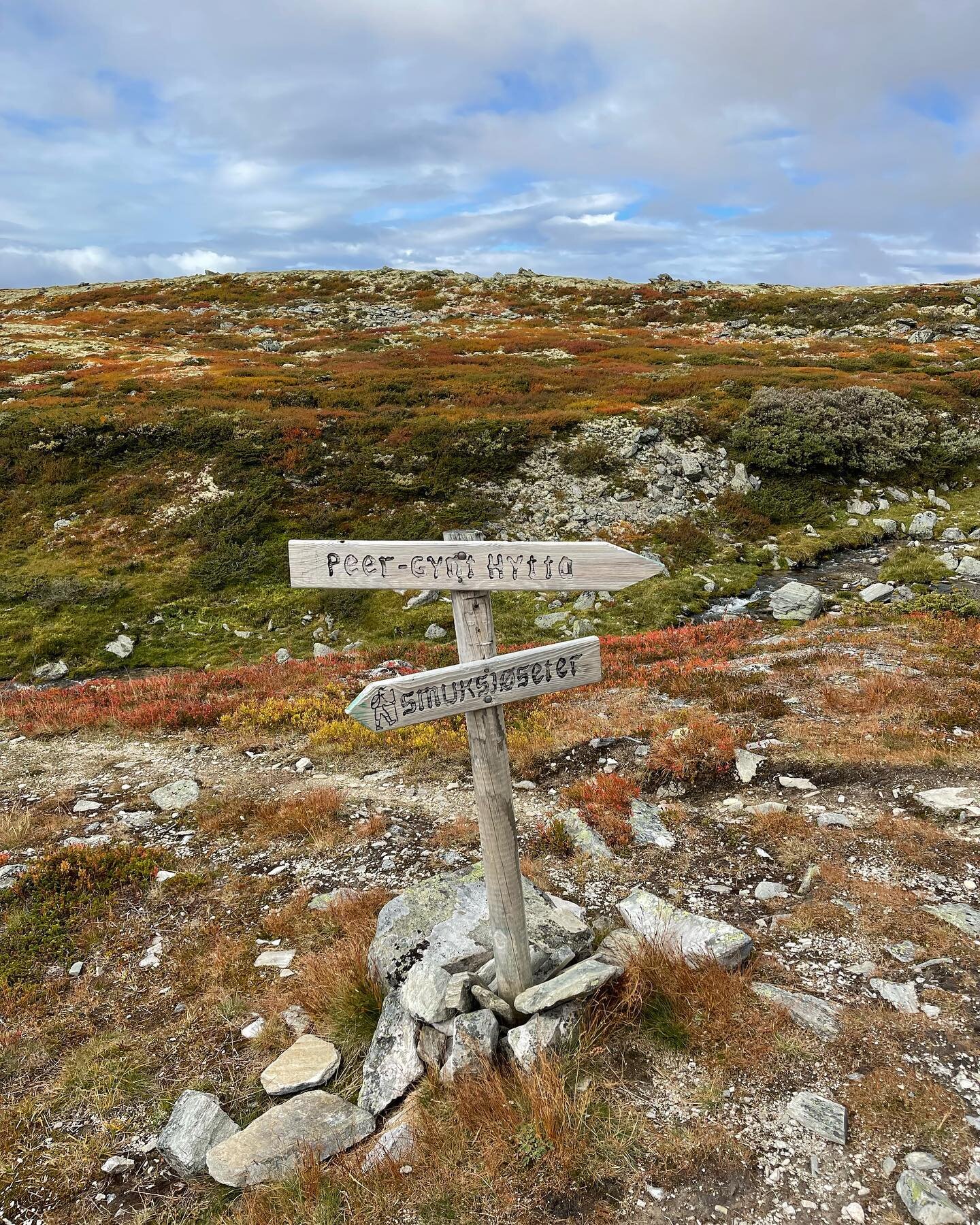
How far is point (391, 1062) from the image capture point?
15.9 feet

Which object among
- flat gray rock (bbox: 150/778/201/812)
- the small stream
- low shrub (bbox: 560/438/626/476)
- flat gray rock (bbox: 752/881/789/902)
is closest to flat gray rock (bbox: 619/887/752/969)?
flat gray rock (bbox: 752/881/789/902)

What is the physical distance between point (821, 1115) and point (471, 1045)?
2200 millimetres

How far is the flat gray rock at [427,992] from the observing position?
4871mm

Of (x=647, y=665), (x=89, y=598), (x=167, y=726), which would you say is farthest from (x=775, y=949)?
(x=89, y=598)

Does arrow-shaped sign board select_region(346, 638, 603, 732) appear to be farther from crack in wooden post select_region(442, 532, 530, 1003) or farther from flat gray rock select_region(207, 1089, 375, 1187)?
flat gray rock select_region(207, 1089, 375, 1187)

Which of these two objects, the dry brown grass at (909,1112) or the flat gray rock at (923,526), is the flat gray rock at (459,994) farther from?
the flat gray rock at (923,526)

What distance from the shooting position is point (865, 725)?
Result: 32.2 feet

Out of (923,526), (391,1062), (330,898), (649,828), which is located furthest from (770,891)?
(923,526)

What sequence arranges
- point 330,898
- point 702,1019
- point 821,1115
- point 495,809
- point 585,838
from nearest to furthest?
point 821,1115 < point 495,809 < point 702,1019 < point 330,898 < point 585,838

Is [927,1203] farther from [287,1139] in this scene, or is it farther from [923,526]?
[923,526]

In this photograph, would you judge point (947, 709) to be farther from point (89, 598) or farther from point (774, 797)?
point (89, 598)

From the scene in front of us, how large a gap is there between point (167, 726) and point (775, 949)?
11180 millimetres

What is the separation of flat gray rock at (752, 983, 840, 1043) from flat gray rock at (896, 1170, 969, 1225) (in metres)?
1.04

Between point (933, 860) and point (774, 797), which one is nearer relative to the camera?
point (933, 860)
